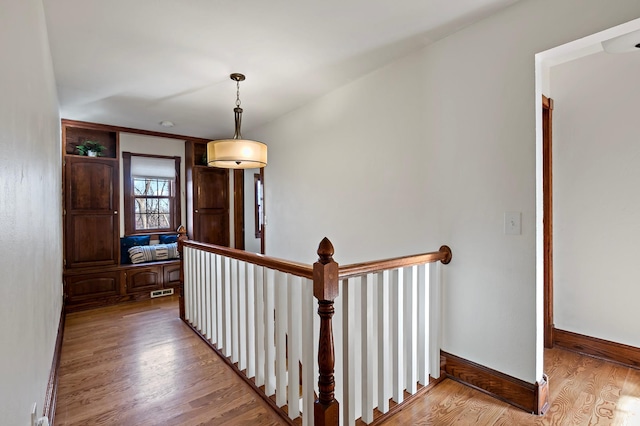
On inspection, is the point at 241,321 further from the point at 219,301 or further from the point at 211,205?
the point at 211,205

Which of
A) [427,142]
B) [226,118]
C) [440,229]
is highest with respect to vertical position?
[226,118]

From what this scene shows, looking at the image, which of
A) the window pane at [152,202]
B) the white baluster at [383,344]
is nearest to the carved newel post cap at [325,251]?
the white baluster at [383,344]

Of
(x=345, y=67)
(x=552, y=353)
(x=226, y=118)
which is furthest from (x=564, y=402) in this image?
(x=226, y=118)

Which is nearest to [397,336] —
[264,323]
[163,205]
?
[264,323]

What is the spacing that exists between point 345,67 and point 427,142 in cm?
102

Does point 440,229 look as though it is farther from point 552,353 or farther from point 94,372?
point 94,372

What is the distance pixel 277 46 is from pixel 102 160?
11.0 feet

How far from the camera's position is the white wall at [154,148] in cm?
470

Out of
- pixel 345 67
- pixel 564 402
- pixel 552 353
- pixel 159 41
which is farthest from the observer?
pixel 345 67

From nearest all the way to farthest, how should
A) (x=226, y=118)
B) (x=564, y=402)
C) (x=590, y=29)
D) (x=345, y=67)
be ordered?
(x=590, y=29)
(x=564, y=402)
(x=345, y=67)
(x=226, y=118)

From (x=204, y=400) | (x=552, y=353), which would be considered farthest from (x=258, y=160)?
(x=552, y=353)

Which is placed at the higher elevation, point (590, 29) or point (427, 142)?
point (590, 29)

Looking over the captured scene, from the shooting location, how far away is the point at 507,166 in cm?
199

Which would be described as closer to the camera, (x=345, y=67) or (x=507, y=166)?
(x=507, y=166)
